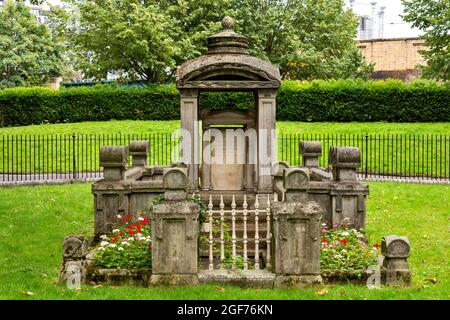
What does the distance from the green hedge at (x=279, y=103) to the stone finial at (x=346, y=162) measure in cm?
1920

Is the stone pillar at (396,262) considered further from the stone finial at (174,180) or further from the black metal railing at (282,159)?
the black metal railing at (282,159)

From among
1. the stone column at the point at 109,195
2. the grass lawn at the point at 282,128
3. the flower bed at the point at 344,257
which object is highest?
the grass lawn at the point at 282,128

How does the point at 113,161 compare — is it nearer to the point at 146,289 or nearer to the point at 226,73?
the point at 226,73

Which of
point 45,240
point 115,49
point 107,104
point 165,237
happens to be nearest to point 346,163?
point 165,237

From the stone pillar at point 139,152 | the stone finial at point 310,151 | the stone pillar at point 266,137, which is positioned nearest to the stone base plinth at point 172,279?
the stone pillar at point 266,137

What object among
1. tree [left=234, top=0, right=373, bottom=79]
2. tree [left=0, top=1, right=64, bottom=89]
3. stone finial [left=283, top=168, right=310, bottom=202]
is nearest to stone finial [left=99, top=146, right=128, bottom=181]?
stone finial [left=283, top=168, right=310, bottom=202]

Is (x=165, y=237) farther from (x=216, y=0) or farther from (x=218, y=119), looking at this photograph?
(x=216, y=0)

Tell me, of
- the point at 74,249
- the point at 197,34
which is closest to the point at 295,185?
the point at 74,249

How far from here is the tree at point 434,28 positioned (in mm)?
31062

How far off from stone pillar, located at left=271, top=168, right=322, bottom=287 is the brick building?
4295 centimetres

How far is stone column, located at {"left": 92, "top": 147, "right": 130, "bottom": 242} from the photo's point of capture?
11508 mm

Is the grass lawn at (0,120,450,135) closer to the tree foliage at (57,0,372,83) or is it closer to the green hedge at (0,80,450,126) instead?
the green hedge at (0,80,450,126)

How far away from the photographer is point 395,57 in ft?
164

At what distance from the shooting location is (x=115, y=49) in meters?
34.0
